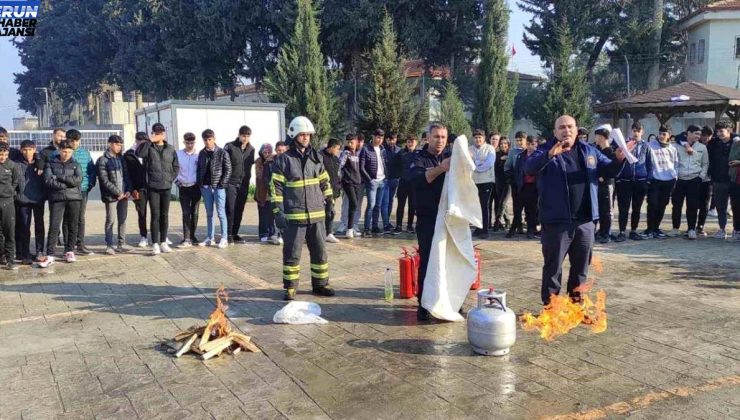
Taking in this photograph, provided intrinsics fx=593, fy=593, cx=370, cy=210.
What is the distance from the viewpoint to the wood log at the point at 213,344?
17.0ft

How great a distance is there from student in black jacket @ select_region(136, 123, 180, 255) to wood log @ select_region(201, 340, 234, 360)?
514 cm

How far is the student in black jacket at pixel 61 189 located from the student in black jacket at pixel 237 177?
95.7 inches

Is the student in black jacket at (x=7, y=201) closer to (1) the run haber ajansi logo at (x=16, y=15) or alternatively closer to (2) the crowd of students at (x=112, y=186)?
(2) the crowd of students at (x=112, y=186)

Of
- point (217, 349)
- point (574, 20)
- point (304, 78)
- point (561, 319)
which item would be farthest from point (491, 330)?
point (574, 20)

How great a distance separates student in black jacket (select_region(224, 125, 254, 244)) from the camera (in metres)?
10.6

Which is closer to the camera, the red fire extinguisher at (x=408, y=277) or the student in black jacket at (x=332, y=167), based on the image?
the red fire extinguisher at (x=408, y=277)

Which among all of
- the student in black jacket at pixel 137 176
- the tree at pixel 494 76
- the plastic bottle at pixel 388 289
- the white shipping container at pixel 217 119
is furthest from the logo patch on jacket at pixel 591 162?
the tree at pixel 494 76

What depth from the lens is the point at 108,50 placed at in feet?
139

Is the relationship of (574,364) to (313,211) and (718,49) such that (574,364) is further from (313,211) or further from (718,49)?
(718,49)

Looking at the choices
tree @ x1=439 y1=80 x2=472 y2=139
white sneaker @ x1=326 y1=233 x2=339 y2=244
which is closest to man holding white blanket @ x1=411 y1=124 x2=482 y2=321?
white sneaker @ x1=326 y1=233 x2=339 y2=244

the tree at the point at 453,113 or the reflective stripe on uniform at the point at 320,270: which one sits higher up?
the tree at the point at 453,113

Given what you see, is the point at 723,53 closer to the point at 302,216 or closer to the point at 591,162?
the point at 591,162

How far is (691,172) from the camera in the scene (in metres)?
10.9

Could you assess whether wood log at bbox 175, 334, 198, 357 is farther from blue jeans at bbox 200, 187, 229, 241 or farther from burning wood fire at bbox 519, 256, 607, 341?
blue jeans at bbox 200, 187, 229, 241
